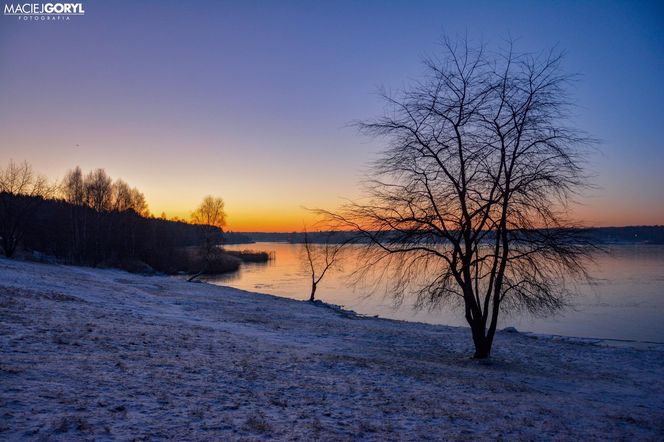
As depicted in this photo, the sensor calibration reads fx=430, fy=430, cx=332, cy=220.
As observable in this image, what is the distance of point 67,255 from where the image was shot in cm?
5391

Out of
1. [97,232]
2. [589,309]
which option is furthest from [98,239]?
[589,309]

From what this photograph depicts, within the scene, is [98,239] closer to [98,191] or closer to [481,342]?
[98,191]

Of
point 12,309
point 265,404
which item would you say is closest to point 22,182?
point 12,309

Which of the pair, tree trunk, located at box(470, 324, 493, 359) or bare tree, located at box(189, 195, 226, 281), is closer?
tree trunk, located at box(470, 324, 493, 359)

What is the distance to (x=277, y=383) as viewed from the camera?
8305 millimetres

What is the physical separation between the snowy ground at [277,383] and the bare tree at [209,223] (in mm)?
28129

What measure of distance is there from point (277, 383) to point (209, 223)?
136ft

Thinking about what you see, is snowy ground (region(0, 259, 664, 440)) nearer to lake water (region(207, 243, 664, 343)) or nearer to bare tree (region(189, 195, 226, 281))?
lake water (region(207, 243, 664, 343))

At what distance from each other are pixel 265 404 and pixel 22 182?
41.4 m

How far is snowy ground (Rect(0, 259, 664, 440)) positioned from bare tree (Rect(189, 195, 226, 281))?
28129 millimetres

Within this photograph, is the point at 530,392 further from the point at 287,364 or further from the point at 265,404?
the point at 265,404

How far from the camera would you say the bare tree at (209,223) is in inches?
1754

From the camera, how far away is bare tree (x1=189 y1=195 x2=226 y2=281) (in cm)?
4456

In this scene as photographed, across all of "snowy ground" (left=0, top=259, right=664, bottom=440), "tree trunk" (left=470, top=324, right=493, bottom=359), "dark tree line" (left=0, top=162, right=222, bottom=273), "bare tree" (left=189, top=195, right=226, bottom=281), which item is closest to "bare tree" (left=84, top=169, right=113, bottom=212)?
"dark tree line" (left=0, top=162, right=222, bottom=273)
